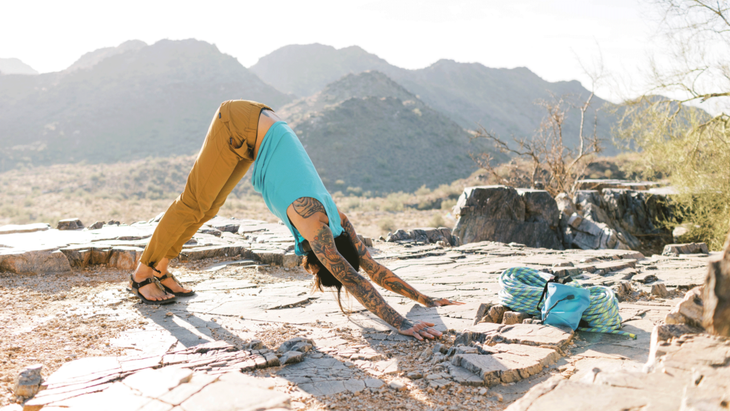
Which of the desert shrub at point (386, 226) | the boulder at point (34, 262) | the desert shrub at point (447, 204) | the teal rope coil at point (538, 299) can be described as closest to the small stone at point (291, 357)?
the teal rope coil at point (538, 299)

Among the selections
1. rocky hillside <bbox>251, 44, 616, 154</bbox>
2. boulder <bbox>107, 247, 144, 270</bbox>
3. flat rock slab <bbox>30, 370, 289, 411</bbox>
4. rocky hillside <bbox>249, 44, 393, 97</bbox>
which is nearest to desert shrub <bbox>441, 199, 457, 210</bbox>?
boulder <bbox>107, 247, 144, 270</bbox>

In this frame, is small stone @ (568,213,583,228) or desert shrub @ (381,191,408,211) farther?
desert shrub @ (381,191,408,211)

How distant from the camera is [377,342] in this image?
2.53m

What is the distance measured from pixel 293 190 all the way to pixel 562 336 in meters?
1.67

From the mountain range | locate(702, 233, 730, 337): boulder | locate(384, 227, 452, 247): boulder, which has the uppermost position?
the mountain range

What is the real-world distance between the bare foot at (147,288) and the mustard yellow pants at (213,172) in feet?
0.23

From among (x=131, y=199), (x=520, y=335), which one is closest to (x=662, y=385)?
(x=520, y=335)

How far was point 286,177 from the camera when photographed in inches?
105

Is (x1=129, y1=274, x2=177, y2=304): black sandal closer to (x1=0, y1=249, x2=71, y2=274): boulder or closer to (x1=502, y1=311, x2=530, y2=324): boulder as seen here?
(x1=0, y1=249, x2=71, y2=274): boulder

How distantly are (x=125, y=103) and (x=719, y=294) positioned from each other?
57339 millimetres

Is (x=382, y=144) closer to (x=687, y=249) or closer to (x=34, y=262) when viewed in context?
(x=687, y=249)

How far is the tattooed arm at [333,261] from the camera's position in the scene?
8.31ft

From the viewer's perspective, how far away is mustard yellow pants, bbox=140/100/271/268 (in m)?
2.89

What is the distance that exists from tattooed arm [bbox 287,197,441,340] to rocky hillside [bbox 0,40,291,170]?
1584 inches
